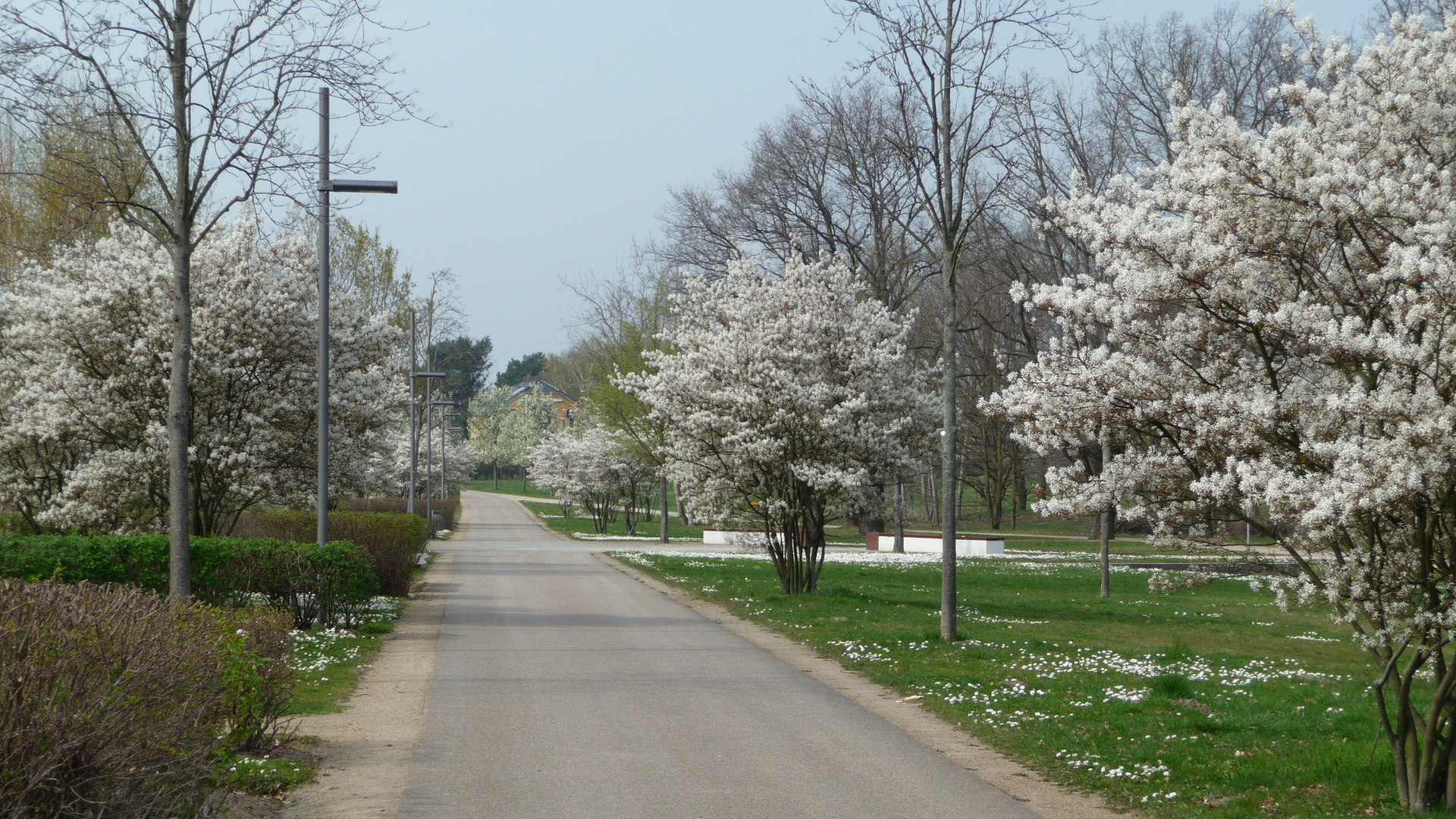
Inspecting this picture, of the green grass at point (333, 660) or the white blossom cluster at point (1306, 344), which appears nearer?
the white blossom cluster at point (1306, 344)

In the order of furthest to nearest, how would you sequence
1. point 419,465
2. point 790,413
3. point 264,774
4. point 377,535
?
point 419,465
point 790,413
point 377,535
point 264,774

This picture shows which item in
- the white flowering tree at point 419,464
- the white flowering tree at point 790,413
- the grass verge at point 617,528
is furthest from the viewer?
the grass verge at point 617,528

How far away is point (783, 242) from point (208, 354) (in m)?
23.8

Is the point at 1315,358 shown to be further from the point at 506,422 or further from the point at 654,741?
the point at 506,422

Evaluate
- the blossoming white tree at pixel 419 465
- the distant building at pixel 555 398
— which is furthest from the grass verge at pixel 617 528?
the distant building at pixel 555 398

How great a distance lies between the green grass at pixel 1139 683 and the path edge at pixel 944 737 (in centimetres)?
17

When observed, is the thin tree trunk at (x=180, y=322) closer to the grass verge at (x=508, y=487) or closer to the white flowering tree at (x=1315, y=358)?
the white flowering tree at (x=1315, y=358)

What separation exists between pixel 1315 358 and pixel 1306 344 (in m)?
0.11

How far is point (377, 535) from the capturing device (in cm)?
1884

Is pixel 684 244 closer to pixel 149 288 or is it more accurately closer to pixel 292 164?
pixel 149 288

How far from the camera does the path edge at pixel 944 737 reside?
21.1 ft

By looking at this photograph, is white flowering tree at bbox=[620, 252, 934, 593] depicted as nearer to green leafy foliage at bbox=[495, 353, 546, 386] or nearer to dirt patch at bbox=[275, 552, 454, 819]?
dirt patch at bbox=[275, 552, 454, 819]

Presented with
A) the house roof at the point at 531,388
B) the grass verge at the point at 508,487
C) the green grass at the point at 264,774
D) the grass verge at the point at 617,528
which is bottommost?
the grass verge at the point at 508,487

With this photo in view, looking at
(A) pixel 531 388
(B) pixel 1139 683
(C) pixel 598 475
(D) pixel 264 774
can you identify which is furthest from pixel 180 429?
(A) pixel 531 388
